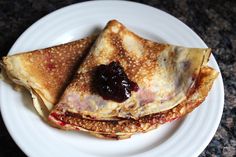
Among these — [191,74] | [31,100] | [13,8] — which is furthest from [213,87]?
[13,8]

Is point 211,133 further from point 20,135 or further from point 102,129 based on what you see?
point 20,135

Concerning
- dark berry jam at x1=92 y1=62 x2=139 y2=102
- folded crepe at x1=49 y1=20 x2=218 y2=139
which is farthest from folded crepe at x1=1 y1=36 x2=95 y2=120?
dark berry jam at x1=92 y1=62 x2=139 y2=102

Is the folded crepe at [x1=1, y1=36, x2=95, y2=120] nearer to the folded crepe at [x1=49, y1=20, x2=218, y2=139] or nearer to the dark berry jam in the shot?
the folded crepe at [x1=49, y1=20, x2=218, y2=139]

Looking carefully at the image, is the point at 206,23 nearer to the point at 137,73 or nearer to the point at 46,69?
the point at 137,73

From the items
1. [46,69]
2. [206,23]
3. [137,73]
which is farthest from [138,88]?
[206,23]

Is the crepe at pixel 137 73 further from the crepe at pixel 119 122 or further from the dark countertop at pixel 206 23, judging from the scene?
the dark countertop at pixel 206 23

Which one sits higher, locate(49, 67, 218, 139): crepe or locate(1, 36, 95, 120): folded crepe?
locate(1, 36, 95, 120): folded crepe

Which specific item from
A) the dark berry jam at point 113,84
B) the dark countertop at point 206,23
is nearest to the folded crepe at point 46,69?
the dark berry jam at point 113,84
